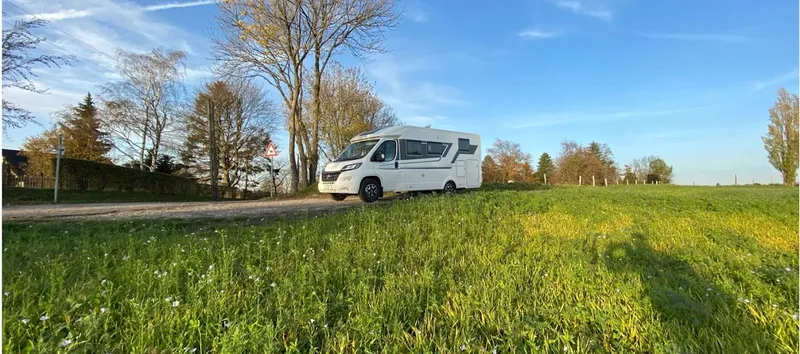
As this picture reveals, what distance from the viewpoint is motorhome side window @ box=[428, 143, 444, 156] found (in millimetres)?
12922

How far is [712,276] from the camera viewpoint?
11.4 feet

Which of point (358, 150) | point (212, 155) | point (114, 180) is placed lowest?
point (114, 180)

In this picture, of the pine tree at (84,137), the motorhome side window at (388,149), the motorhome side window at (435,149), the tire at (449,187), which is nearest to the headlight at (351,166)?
the motorhome side window at (388,149)

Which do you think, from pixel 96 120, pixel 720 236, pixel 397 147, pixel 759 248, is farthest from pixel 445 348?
pixel 96 120

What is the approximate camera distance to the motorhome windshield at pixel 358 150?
11209 mm

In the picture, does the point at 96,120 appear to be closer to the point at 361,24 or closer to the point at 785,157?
the point at 361,24

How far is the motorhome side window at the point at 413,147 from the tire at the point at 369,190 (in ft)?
5.81

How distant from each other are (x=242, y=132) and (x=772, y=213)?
33774 millimetres

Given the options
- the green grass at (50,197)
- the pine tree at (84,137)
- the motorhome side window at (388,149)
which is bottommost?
the green grass at (50,197)

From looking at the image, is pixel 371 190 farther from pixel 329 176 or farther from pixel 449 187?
pixel 449 187

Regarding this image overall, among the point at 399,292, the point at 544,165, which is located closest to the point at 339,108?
the point at 399,292

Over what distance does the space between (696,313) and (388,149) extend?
951 centimetres

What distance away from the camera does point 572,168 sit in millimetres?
45594

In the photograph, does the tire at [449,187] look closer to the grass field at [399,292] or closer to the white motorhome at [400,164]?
the white motorhome at [400,164]
